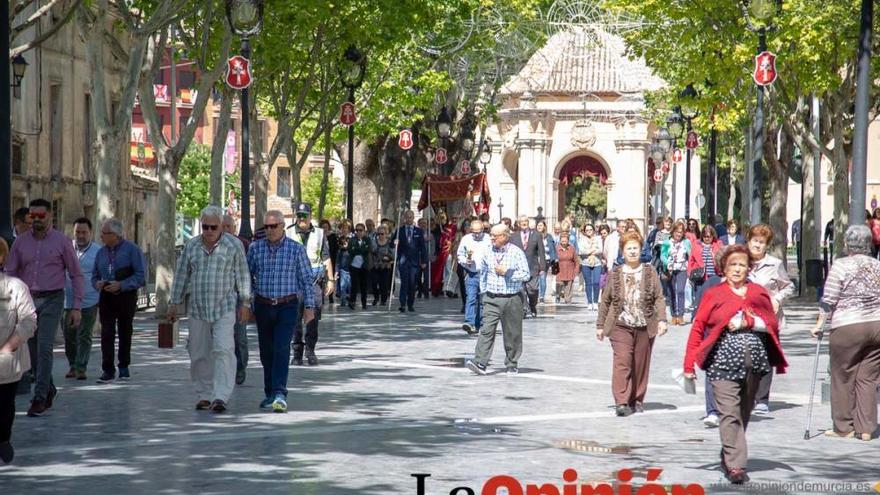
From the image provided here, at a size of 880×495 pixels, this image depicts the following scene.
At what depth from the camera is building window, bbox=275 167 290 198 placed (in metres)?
110

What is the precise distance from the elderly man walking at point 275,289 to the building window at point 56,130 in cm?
2858

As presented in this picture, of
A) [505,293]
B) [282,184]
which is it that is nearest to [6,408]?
[505,293]

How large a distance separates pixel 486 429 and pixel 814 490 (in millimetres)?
3369

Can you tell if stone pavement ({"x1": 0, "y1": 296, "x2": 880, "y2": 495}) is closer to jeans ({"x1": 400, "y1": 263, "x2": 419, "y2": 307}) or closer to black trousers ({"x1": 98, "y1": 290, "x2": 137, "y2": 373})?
black trousers ({"x1": 98, "y1": 290, "x2": 137, "y2": 373})

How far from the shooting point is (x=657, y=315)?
14.7 meters

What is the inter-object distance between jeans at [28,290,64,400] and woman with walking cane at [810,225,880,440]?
236 inches

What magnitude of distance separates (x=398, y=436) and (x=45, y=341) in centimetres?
331

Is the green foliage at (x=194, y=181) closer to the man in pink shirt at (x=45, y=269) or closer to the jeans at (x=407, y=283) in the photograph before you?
the jeans at (x=407, y=283)

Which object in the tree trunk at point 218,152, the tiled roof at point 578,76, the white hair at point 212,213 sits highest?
the tiled roof at point 578,76

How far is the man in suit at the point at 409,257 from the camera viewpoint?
3109 centimetres

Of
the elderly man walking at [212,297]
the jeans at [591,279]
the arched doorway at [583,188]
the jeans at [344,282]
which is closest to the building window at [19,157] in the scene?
the jeans at [344,282]

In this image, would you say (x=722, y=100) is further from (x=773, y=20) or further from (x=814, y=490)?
(x=814, y=490)

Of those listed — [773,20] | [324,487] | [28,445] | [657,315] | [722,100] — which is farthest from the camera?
[722,100]

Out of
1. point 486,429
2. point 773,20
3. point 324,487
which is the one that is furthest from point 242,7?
point 324,487
